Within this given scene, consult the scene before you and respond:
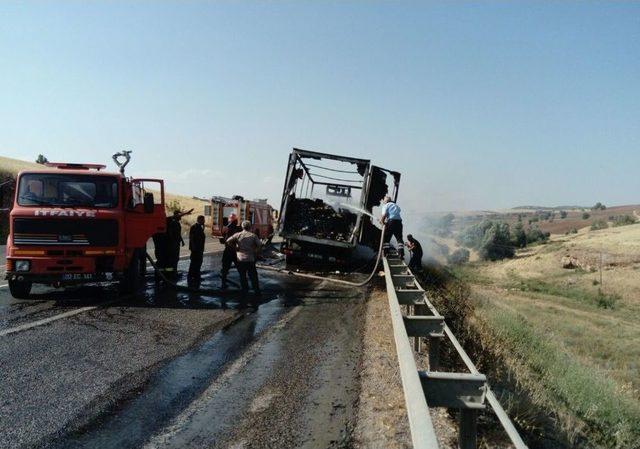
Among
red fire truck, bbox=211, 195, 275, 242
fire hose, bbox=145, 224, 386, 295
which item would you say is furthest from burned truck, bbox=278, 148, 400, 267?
red fire truck, bbox=211, 195, 275, 242

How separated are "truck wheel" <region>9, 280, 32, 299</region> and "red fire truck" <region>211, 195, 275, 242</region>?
1716cm

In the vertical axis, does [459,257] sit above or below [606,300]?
above

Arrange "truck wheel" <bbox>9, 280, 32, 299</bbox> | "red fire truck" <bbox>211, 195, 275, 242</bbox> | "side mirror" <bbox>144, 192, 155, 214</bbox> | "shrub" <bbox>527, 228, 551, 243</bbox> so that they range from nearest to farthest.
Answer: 1. "truck wheel" <bbox>9, 280, 32, 299</bbox>
2. "side mirror" <bbox>144, 192, 155, 214</bbox>
3. "red fire truck" <bbox>211, 195, 275, 242</bbox>
4. "shrub" <bbox>527, 228, 551, 243</bbox>

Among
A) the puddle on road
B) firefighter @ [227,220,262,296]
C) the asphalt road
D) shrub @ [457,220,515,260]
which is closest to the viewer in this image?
the puddle on road

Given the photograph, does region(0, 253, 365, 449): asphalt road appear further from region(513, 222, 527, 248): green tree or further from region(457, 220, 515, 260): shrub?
region(513, 222, 527, 248): green tree

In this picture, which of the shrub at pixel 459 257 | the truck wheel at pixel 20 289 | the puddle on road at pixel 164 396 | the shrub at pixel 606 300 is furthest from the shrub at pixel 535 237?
the puddle on road at pixel 164 396

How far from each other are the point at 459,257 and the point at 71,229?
134 feet

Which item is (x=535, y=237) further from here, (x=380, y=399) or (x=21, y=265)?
(x=380, y=399)

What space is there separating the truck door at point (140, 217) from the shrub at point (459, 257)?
35219mm

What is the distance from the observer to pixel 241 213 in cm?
2702

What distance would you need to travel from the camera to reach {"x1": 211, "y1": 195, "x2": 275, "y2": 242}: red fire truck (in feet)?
88.8

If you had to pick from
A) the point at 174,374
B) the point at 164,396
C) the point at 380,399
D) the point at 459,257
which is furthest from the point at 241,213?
the point at 459,257

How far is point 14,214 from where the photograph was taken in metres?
9.28

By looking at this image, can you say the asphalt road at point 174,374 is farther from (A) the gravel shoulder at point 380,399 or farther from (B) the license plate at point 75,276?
(B) the license plate at point 75,276
